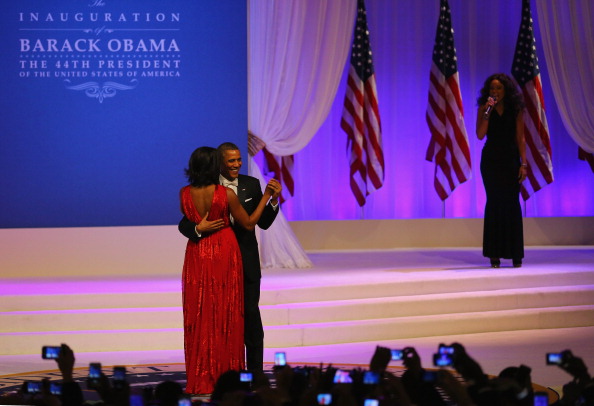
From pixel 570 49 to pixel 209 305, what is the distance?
6516 millimetres

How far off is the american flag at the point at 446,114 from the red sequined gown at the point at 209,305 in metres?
7.39

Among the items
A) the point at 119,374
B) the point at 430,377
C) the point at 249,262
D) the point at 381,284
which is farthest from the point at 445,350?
the point at 381,284

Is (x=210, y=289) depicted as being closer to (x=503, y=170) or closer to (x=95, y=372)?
(x=95, y=372)

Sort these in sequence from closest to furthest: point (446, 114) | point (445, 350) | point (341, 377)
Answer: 1. point (341, 377)
2. point (445, 350)
3. point (446, 114)

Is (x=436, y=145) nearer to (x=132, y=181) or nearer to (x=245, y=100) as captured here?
(x=245, y=100)

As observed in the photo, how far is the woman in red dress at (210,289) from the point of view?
5566mm

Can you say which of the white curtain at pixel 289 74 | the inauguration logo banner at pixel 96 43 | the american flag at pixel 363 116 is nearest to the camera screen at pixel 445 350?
the white curtain at pixel 289 74

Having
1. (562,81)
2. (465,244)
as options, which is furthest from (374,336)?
(465,244)

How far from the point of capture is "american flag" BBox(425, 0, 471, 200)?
12.7 meters

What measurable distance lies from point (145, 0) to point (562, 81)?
14.5 ft

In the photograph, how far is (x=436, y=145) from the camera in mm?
12719

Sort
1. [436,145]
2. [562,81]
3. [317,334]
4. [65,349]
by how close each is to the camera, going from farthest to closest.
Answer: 1. [436,145]
2. [562,81]
3. [317,334]
4. [65,349]

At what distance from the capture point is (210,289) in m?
5.59

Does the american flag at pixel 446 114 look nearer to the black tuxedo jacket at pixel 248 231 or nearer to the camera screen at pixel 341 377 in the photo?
the black tuxedo jacket at pixel 248 231
